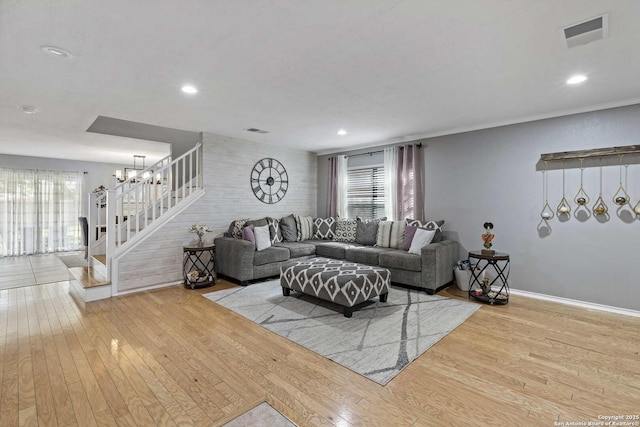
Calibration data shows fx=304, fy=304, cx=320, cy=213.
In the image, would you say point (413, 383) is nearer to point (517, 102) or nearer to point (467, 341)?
point (467, 341)

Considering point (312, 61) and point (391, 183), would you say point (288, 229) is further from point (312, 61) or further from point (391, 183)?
point (312, 61)

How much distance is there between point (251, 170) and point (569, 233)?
4.92 meters

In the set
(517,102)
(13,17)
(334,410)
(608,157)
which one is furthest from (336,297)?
(608,157)

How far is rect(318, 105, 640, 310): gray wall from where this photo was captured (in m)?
3.50

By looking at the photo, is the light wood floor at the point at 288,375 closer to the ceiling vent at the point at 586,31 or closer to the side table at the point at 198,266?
the side table at the point at 198,266

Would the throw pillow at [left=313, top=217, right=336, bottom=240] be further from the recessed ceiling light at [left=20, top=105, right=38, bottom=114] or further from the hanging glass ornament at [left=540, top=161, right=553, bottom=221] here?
the recessed ceiling light at [left=20, top=105, right=38, bottom=114]

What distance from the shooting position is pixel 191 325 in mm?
3129

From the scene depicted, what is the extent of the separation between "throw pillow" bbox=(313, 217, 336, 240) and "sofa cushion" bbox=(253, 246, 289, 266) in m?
1.15

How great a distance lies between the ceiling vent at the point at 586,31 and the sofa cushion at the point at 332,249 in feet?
12.4

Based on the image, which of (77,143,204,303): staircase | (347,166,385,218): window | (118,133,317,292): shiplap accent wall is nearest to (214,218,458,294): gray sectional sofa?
(118,133,317,292): shiplap accent wall

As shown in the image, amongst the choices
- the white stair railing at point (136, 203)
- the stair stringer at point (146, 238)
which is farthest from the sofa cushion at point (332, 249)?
the white stair railing at point (136, 203)

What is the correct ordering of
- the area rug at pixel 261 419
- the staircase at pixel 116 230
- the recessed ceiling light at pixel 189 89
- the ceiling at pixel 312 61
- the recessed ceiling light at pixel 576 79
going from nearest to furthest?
the area rug at pixel 261 419
the ceiling at pixel 312 61
the recessed ceiling light at pixel 576 79
the recessed ceiling light at pixel 189 89
the staircase at pixel 116 230

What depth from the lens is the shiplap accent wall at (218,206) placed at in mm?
4453

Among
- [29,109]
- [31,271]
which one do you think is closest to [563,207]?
[29,109]
